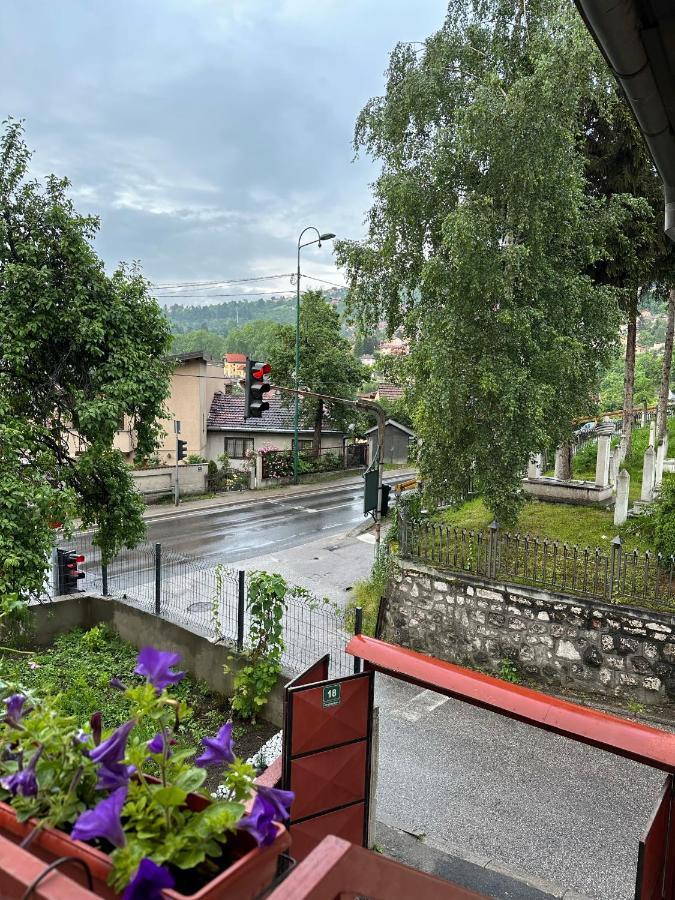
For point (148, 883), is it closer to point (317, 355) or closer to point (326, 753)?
point (326, 753)

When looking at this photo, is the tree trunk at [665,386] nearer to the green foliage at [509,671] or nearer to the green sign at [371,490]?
the green sign at [371,490]

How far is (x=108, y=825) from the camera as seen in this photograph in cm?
110

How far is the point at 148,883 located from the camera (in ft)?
3.41

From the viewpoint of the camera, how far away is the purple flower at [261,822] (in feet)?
3.82

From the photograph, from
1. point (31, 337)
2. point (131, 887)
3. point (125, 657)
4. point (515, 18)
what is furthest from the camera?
point (515, 18)

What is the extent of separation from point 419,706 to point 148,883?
7.53 meters

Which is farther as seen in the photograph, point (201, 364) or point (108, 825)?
point (201, 364)

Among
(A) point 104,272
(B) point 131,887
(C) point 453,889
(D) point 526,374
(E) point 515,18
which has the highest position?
(E) point 515,18

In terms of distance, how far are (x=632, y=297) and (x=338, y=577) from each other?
352 inches

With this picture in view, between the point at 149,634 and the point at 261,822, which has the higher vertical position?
the point at 261,822

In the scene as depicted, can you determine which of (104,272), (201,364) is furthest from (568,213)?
(201,364)

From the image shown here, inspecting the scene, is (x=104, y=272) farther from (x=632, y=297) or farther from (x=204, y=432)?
A: (x=204, y=432)

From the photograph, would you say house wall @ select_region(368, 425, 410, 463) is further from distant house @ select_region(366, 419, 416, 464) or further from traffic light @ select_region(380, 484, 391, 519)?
traffic light @ select_region(380, 484, 391, 519)

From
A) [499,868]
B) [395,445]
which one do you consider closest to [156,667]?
[499,868]
